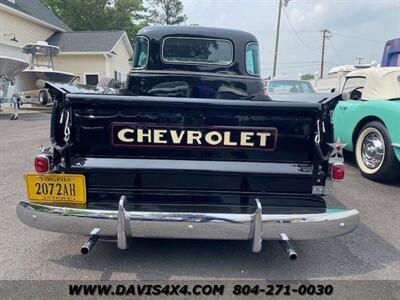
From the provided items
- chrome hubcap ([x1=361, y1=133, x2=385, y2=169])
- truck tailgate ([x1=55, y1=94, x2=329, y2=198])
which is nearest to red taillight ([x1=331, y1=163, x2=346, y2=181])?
truck tailgate ([x1=55, y1=94, x2=329, y2=198])

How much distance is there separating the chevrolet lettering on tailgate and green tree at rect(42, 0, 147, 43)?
36.2 meters

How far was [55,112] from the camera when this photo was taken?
294cm

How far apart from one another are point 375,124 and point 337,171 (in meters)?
3.18

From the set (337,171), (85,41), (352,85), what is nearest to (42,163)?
(337,171)

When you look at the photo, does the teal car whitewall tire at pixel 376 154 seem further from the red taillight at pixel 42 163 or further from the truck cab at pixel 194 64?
the red taillight at pixel 42 163

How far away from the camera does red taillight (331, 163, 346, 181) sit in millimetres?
2940

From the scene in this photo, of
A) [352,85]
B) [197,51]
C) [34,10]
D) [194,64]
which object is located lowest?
[352,85]

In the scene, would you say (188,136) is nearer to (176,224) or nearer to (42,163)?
(176,224)

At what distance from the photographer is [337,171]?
295 cm

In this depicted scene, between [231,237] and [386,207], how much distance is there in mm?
2890

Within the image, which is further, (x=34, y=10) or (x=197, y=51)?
(x=34, y=10)

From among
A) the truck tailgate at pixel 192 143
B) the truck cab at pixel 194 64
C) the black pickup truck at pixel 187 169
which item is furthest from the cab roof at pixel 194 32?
the truck tailgate at pixel 192 143

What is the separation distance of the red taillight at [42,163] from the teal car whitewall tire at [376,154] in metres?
4.69

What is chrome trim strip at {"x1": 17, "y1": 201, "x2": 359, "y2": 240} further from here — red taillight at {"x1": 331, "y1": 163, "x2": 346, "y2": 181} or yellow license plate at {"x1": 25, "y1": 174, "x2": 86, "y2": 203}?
red taillight at {"x1": 331, "y1": 163, "x2": 346, "y2": 181}
